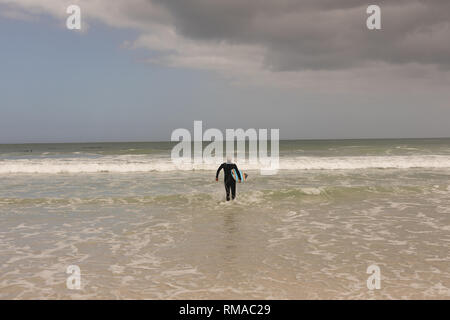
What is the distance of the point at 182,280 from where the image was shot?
18.1ft

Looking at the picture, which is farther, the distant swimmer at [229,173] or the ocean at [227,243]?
the distant swimmer at [229,173]

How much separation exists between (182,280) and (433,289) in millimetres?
3840

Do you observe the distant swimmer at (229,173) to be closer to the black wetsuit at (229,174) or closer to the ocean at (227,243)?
the black wetsuit at (229,174)

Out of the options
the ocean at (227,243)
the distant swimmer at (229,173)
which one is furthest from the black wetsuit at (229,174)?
the ocean at (227,243)

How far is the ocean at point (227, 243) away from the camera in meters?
5.18

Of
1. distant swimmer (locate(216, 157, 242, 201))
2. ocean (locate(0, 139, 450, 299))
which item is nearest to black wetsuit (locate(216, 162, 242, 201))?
distant swimmer (locate(216, 157, 242, 201))

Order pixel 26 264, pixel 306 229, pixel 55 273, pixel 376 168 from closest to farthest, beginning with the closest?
pixel 55 273 < pixel 26 264 < pixel 306 229 < pixel 376 168

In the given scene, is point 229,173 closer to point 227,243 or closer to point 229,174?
point 229,174

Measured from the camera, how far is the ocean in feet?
17.0

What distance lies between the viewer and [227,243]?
24.9 feet

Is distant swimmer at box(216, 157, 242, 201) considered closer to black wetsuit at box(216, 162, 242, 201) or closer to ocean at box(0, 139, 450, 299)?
black wetsuit at box(216, 162, 242, 201)

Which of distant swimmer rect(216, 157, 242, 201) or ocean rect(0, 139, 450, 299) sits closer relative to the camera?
ocean rect(0, 139, 450, 299)
